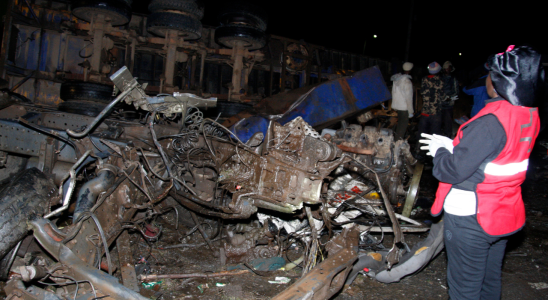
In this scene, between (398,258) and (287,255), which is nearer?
(398,258)

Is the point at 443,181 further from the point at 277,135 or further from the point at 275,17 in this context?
the point at 275,17

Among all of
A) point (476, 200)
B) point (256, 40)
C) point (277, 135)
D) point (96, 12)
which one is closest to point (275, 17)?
point (256, 40)

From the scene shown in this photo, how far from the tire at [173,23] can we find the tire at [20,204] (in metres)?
4.79

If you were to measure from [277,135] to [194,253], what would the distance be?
5.27ft

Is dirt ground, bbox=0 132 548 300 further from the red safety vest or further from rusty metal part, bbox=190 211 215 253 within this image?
the red safety vest

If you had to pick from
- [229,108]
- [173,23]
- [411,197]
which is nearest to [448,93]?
[411,197]

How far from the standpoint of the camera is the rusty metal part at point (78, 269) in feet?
6.04

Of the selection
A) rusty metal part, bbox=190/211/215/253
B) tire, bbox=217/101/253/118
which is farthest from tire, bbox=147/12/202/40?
rusty metal part, bbox=190/211/215/253

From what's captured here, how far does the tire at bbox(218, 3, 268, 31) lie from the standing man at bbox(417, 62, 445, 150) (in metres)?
3.87

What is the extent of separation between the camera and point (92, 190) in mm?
2486

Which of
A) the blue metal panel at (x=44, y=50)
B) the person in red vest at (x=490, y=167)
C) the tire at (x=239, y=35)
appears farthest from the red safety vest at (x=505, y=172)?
the blue metal panel at (x=44, y=50)

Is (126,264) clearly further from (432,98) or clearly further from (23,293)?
(432,98)

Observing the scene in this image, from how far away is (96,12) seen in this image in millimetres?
6375

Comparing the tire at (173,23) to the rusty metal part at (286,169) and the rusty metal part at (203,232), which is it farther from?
the rusty metal part at (286,169)
